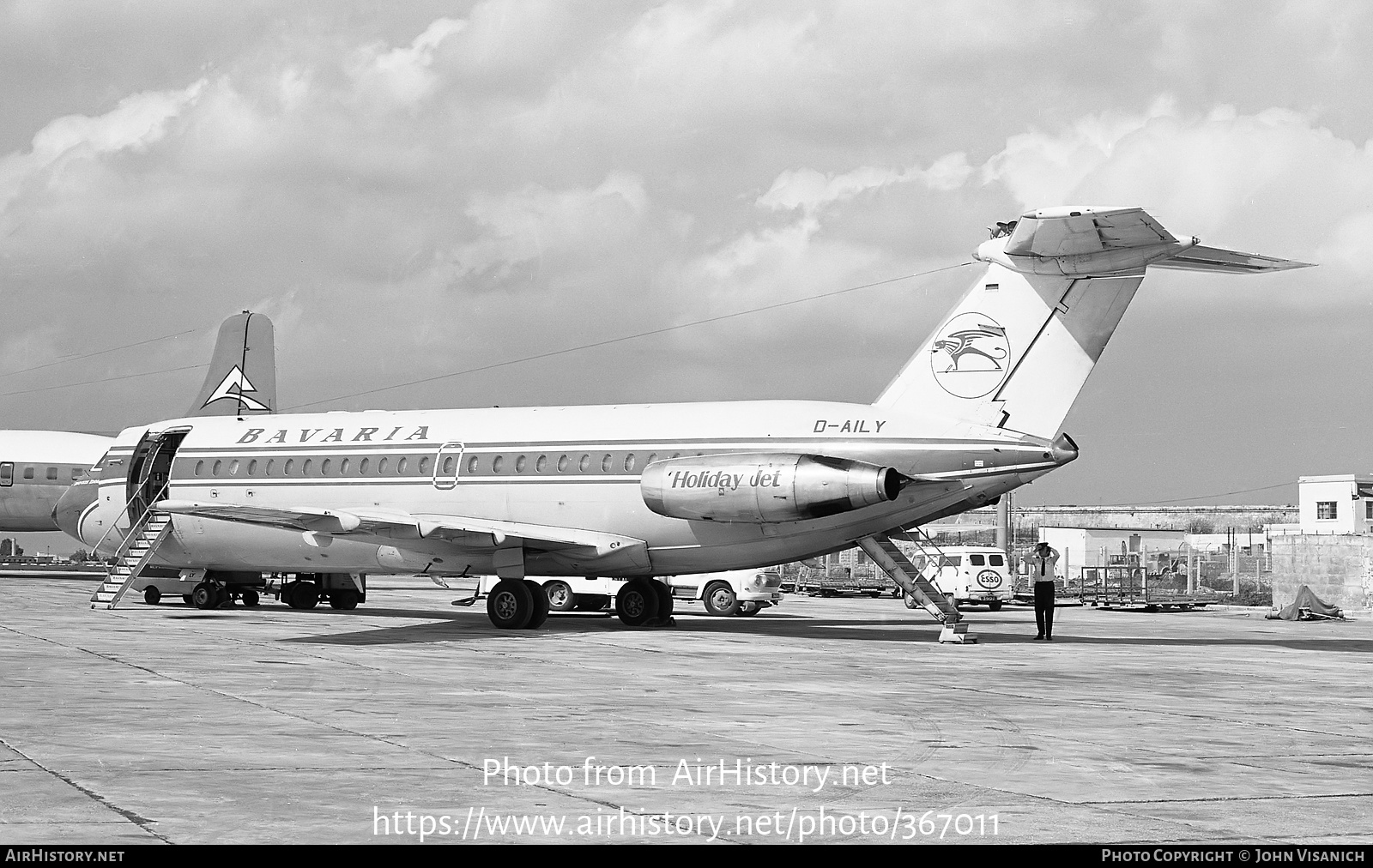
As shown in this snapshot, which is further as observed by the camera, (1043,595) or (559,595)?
(559,595)

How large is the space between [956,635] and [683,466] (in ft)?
17.3

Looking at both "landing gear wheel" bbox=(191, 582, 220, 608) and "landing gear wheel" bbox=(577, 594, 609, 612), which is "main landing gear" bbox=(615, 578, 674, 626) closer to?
"landing gear wheel" bbox=(577, 594, 609, 612)

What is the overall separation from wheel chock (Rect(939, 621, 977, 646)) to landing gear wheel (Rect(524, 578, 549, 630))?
22.6ft

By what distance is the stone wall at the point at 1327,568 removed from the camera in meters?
38.4

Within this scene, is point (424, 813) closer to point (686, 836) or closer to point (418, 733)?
point (686, 836)

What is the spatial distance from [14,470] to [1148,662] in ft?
132

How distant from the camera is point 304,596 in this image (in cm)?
3322

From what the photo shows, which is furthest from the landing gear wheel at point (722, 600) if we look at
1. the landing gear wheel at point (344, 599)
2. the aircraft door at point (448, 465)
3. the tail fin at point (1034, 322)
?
the tail fin at point (1034, 322)

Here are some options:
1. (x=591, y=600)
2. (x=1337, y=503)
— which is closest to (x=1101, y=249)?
(x=591, y=600)

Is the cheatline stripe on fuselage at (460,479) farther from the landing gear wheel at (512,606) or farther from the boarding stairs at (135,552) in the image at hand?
the landing gear wheel at (512,606)

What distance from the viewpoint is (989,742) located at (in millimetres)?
11086

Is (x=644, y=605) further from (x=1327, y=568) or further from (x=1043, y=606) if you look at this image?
(x=1327, y=568)
